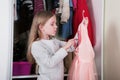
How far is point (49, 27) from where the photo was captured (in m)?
1.66

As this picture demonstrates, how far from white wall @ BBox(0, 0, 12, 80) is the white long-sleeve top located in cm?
20

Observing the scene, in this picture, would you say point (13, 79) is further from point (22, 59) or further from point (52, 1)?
point (52, 1)

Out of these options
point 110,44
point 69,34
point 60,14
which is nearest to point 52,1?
point 60,14

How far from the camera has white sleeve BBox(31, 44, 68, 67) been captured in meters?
1.59

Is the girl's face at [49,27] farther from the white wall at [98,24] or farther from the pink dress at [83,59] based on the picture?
the white wall at [98,24]

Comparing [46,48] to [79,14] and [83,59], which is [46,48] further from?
[79,14]

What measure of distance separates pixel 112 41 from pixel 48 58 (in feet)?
1.95

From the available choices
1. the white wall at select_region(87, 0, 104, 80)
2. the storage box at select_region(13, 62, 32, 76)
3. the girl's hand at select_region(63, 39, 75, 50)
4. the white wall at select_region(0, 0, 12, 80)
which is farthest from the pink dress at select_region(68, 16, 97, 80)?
the white wall at select_region(0, 0, 12, 80)

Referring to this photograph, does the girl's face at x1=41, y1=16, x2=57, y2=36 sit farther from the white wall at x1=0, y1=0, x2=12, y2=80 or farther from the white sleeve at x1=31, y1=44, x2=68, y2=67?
the white wall at x1=0, y1=0, x2=12, y2=80

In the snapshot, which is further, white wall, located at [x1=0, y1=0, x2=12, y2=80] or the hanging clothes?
the hanging clothes

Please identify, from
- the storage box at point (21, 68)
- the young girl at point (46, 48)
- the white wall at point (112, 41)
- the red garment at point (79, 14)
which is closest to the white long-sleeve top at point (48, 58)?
the young girl at point (46, 48)

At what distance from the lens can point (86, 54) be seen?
63.1 inches

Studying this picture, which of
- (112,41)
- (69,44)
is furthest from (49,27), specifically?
(112,41)

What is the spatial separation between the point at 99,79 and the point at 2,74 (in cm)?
81
